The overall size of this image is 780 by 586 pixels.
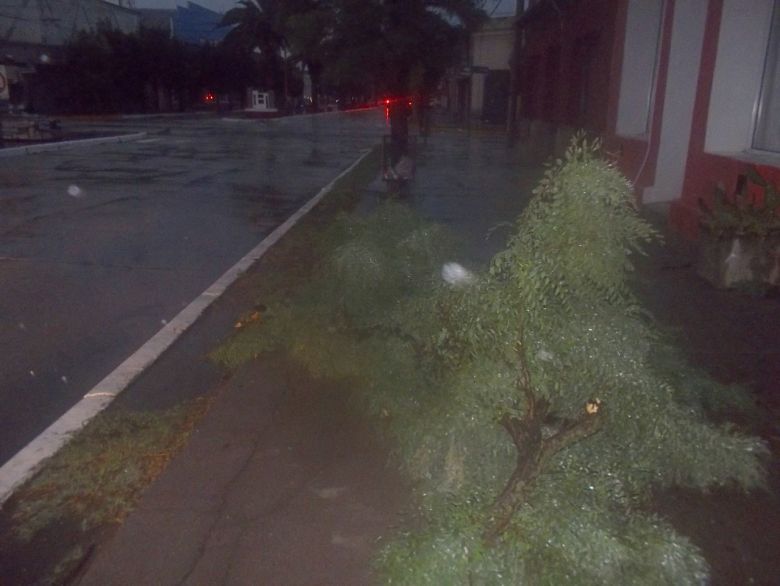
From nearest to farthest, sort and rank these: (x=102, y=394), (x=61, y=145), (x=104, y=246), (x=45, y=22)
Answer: (x=102, y=394), (x=104, y=246), (x=61, y=145), (x=45, y=22)

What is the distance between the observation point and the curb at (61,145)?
77.5 ft

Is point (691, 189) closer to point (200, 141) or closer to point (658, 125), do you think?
point (658, 125)

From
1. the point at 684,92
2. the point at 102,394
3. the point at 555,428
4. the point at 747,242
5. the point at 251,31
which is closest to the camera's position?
the point at 555,428

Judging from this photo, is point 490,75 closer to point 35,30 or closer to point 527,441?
point 35,30

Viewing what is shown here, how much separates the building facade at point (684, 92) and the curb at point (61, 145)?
615 inches

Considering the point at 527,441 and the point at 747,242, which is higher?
the point at 527,441

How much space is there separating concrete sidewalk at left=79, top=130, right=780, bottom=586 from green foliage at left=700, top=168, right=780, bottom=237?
1.33 metres

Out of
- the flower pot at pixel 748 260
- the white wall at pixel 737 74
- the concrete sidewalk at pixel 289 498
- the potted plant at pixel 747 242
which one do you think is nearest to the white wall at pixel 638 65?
the white wall at pixel 737 74

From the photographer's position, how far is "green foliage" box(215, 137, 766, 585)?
3.07 m

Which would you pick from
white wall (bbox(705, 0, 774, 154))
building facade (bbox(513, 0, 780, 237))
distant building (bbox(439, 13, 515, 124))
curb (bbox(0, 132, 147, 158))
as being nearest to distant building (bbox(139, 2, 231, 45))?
distant building (bbox(439, 13, 515, 124))

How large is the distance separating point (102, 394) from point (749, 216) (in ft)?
19.2

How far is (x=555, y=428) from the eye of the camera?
3.77 metres

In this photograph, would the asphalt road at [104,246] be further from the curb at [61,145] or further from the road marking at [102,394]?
the curb at [61,145]

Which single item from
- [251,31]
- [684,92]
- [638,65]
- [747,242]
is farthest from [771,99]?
[251,31]
